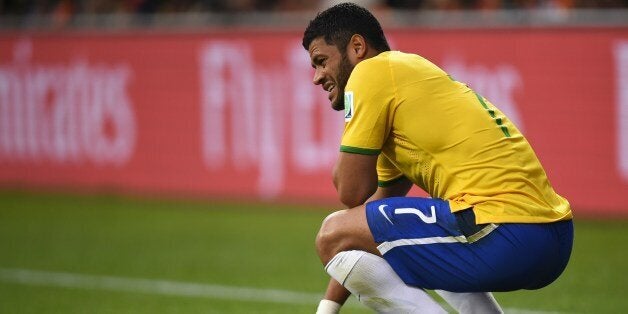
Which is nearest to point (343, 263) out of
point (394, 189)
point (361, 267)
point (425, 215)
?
point (361, 267)

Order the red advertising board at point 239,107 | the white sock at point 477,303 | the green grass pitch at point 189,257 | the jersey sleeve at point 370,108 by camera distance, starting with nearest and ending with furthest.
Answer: the jersey sleeve at point 370,108
the white sock at point 477,303
the green grass pitch at point 189,257
the red advertising board at point 239,107

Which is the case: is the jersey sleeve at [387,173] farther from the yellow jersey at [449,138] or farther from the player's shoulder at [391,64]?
the player's shoulder at [391,64]

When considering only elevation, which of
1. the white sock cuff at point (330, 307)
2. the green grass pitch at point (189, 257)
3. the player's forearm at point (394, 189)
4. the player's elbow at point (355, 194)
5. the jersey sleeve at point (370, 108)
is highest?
the jersey sleeve at point (370, 108)

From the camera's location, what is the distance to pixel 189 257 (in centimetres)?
1103

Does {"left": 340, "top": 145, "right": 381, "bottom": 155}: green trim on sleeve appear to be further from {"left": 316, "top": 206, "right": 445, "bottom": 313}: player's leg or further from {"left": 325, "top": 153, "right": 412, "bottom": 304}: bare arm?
{"left": 316, "top": 206, "right": 445, "bottom": 313}: player's leg

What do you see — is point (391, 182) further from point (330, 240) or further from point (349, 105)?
point (349, 105)

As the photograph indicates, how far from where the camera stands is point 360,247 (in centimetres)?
546

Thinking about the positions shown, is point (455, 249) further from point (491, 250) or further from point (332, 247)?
point (332, 247)

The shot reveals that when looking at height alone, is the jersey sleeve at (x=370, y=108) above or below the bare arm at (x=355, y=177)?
above

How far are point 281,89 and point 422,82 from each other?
31.7ft

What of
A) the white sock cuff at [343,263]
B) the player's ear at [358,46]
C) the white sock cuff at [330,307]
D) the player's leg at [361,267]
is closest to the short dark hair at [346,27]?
the player's ear at [358,46]

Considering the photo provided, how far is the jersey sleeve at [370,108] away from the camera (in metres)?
5.29

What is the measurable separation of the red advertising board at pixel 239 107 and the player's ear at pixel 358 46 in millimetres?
7093

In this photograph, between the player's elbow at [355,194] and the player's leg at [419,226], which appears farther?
the player's elbow at [355,194]
